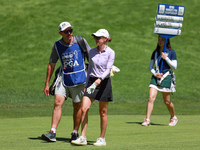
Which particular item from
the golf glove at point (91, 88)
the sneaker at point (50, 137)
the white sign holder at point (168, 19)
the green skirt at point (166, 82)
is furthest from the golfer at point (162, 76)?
the golf glove at point (91, 88)

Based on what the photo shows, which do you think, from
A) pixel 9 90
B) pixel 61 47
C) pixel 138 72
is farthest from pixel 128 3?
pixel 61 47

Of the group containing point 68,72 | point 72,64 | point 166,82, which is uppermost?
point 72,64

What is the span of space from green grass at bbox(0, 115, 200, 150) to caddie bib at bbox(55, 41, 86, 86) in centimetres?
108

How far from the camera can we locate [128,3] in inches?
1455

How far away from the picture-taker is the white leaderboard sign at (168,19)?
37.3 ft

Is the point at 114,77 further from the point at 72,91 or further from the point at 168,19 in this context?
the point at 72,91

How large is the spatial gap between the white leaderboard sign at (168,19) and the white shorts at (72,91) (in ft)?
12.4

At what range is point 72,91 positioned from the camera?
8195mm

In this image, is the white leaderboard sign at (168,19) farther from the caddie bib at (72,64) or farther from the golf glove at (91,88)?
the golf glove at (91,88)

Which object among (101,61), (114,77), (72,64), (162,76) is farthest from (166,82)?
(114,77)

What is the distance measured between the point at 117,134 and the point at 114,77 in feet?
47.1

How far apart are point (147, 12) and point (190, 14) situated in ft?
11.3

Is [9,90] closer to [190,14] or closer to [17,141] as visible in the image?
[17,141]

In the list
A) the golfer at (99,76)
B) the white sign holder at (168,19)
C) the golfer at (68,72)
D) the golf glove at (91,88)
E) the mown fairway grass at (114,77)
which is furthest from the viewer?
the white sign holder at (168,19)
